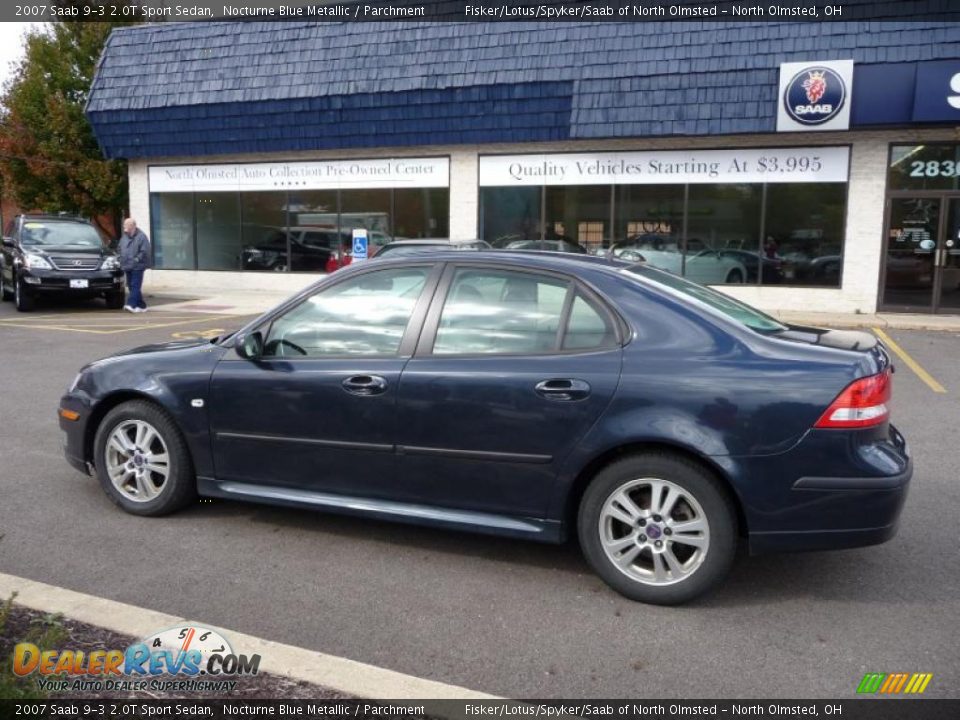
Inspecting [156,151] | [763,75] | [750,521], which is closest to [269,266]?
[156,151]

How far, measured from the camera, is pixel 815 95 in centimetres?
1480

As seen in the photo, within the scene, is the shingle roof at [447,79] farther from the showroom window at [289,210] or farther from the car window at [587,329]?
the car window at [587,329]

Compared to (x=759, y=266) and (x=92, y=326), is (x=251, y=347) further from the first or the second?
(x=759, y=266)

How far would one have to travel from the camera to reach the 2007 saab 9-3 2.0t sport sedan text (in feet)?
11.6

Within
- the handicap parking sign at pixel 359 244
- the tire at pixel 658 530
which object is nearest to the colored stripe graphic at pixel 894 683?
the tire at pixel 658 530

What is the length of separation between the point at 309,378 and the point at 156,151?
60.7 ft

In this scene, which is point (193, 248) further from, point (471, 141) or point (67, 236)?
point (471, 141)

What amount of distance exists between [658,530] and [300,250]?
58.6 feet

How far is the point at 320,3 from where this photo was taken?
61.2ft

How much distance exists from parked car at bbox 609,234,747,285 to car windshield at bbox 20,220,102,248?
34.4 feet

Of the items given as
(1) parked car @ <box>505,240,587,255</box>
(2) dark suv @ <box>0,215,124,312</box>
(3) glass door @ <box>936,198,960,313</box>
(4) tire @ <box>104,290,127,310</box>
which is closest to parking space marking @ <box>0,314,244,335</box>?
(2) dark suv @ <box>0,215,124,312</box>

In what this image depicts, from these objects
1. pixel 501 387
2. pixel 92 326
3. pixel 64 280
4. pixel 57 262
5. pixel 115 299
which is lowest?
pixel 92 326

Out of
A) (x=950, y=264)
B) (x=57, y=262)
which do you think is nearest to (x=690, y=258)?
(x=950, y=264)

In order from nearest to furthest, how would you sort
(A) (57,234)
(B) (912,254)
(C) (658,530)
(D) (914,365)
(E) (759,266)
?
1. (C) (658,530)
2. (D) (914,365)
3. (B) (912,254)
4. (A) (57,234)
5. (E) (759,266)
